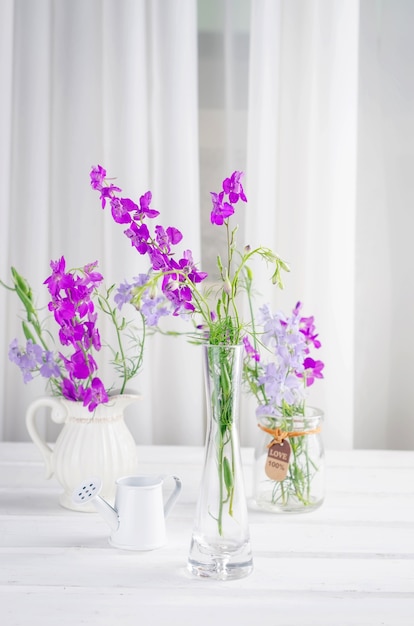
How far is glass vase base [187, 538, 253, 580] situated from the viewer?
3.01 ft

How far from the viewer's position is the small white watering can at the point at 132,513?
99 cm

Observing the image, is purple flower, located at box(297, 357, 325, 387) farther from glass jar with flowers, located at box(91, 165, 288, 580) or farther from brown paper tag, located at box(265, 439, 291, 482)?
glass jar with flowers, located at box(91, 165, 288, 580)

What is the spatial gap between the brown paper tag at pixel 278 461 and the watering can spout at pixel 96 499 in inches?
10.0

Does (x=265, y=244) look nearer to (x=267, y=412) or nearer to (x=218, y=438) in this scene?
(x=267, y=412)

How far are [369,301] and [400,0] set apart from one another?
2.26ft

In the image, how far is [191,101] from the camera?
1.66m

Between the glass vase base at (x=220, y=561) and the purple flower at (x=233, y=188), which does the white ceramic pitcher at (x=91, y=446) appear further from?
the purple flower at (x=233, y=188)

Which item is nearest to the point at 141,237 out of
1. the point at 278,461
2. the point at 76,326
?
the point at 76,326

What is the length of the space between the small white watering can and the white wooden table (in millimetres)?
17

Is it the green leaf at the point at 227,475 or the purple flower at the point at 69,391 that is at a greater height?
the purple flower at the point at 69,391

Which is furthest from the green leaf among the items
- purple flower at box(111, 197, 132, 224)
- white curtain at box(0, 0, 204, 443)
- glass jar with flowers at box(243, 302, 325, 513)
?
white curtain at box(0, 0, 204, 443)

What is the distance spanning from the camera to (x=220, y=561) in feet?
3.02

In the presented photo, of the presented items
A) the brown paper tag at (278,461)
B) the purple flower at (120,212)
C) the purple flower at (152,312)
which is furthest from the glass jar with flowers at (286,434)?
the purple flower at (120,212)

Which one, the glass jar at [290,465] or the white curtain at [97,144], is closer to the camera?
the glass jar at [290,465]
